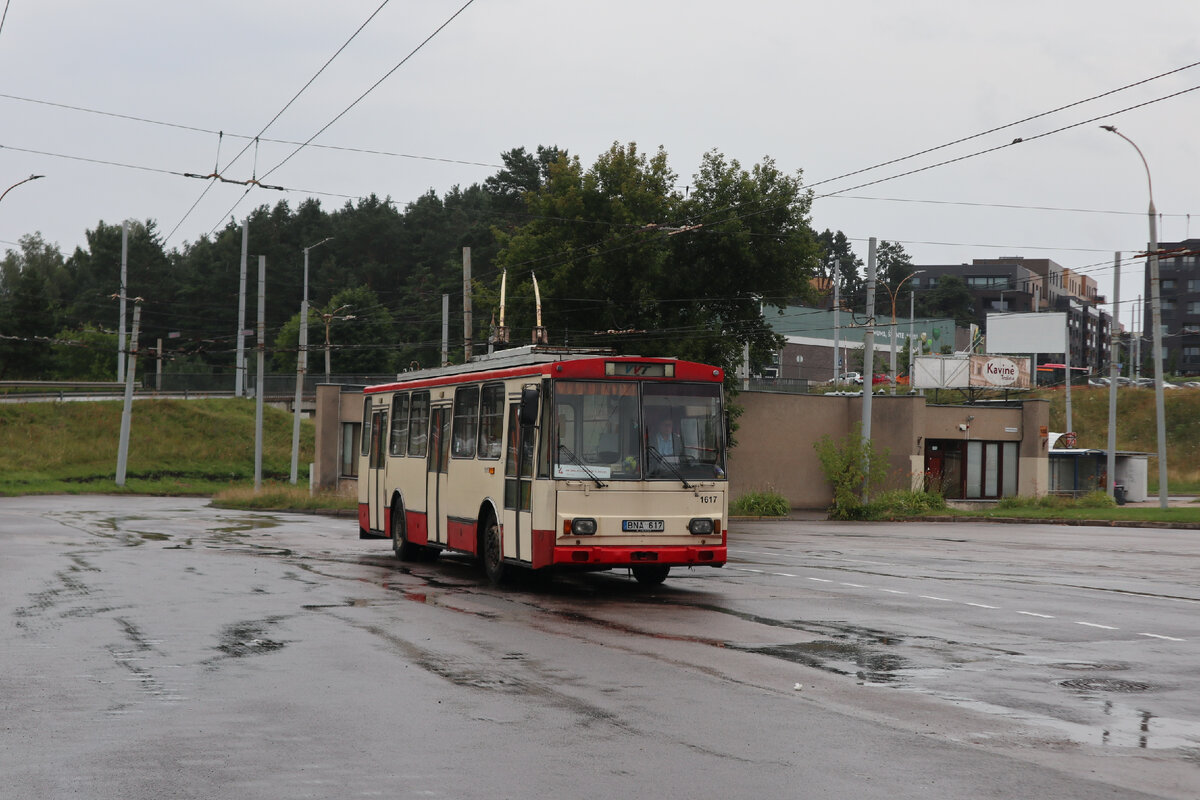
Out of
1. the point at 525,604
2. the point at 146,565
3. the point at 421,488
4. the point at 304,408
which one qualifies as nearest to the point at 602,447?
the point at 525,604

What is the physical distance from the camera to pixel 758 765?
7078 mm

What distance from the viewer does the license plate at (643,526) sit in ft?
52.2

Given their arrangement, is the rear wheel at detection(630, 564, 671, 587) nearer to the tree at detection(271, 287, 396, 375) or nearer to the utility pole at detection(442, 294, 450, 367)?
the utility pole at detection(442, 294, 450, 367)

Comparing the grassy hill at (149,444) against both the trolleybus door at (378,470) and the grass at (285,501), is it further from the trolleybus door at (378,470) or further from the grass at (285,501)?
the trolleybus door at (378,470)

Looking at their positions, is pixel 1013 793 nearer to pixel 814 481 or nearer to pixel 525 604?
pixel 525 604

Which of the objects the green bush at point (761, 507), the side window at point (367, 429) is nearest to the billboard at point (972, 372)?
the green bush at point (761, 507)

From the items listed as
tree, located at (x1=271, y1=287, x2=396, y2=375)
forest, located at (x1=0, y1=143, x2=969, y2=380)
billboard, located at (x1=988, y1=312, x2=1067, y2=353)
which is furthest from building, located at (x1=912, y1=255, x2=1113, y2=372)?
tree, located at (x1=271, y1=287, x2=396, y2=375)

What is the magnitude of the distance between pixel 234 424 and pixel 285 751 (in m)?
71.7

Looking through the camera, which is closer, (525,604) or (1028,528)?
(525,604)

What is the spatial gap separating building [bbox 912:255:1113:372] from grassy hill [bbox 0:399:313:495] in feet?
294

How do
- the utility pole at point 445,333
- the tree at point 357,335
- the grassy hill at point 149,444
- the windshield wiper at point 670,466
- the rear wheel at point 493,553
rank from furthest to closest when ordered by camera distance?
1. the tree at point 357,335
2. the grassy hill at point 149,444
3. the utility pole at point 445,333
4. the rear wheel at point 493,553
5. the windshield wiper at point 670,466

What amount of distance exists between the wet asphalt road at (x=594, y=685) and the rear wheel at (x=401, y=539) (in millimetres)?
2035

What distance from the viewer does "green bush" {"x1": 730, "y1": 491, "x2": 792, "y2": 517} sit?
42344 mm

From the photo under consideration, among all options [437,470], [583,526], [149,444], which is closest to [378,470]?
[437,470]
